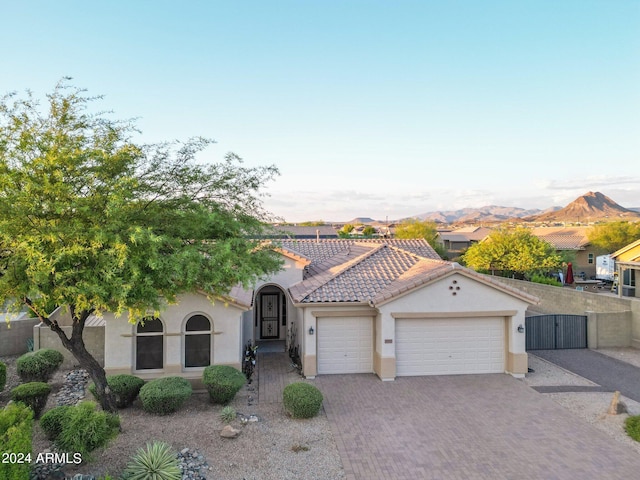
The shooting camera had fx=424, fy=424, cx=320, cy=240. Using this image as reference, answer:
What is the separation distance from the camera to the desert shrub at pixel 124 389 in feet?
38.0

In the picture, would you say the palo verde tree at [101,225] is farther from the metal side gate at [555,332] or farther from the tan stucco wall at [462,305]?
the metal side gate at [555,332]

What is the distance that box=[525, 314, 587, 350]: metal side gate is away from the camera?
18578 mm

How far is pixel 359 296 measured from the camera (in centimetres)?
1488

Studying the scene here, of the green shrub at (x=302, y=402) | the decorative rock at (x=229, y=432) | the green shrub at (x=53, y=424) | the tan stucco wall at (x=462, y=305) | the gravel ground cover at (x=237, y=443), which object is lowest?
the gravel ground cover at (x=237, y=443)

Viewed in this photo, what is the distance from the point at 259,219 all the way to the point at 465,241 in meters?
61.6

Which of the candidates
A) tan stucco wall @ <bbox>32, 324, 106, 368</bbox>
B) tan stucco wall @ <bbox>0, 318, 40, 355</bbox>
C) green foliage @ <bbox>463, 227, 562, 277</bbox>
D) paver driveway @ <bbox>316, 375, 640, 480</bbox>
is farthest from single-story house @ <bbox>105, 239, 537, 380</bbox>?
green foliage @ <bbox>463, 227, 562, 277</bbox>

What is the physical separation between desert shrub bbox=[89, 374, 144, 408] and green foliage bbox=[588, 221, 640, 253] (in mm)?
49403

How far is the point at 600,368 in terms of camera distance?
15969mm

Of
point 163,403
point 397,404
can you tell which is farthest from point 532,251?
point 163,403

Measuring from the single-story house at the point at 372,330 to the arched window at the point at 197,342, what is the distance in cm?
3

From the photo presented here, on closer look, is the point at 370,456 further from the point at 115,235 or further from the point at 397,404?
the point at 115,235

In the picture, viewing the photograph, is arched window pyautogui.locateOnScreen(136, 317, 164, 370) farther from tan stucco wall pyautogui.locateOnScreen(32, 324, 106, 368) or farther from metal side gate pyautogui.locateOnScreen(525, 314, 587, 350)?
metal side gate pyautogui.locateOnScreen(525, 314, 587, 350)

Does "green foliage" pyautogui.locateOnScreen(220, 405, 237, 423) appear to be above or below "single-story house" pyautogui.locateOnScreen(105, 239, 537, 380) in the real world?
below

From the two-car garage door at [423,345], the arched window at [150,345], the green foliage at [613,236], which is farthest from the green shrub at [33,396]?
the green foliage at [613,236]
